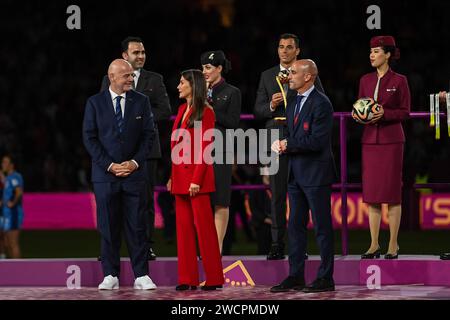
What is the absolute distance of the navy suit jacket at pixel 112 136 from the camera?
9875mm

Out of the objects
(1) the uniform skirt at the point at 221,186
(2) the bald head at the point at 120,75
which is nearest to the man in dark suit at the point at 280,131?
(1) the uniform skirt at the point at 221,186

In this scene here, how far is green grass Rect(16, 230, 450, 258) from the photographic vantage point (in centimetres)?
1614

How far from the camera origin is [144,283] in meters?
9.92

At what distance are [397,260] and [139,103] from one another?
287cm

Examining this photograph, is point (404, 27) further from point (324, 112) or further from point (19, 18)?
point (324, 112)

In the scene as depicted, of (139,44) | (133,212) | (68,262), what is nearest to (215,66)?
(139,44)

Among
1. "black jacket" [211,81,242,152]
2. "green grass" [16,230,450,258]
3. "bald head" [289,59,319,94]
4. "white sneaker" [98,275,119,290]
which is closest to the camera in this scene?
"bald head" [289,59,319,94]

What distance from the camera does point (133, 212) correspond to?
9961 mm

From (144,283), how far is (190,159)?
124 centimetres

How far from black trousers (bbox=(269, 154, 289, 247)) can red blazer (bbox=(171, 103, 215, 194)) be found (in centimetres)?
96

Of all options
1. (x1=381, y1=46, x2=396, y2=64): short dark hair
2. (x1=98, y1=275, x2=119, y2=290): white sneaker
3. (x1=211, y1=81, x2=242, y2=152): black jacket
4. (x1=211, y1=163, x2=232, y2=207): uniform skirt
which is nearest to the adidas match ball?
(x1=381, y1=46, x2=396, y2=64): short dark hair

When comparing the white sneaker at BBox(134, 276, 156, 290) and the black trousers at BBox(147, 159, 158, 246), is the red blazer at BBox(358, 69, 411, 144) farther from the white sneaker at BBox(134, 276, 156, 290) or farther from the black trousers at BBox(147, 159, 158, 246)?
the white sneaker at BBox(134, 276, 156, 290)

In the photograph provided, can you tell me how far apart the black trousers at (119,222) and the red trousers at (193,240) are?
0.37m

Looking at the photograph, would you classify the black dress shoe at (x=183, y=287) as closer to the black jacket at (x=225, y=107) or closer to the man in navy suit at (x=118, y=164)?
the man in navy suit at (x=118, y=164)
